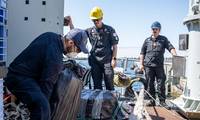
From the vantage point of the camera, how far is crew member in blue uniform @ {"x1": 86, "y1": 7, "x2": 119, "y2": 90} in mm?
6494

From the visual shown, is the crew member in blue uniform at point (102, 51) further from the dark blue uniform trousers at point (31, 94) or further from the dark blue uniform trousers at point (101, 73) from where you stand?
the dark blue uniform trousers at point (31, 94)

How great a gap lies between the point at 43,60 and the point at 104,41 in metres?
2.99

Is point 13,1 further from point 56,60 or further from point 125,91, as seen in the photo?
point 56,60

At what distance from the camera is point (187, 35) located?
6922mm

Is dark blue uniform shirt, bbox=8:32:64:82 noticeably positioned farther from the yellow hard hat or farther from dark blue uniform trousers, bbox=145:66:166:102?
dark blue uniform trousers, bbox=145:66:166:102

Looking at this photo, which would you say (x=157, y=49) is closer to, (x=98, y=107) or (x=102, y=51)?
(x=102, y=51)

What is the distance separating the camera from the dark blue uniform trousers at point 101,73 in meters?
6.46

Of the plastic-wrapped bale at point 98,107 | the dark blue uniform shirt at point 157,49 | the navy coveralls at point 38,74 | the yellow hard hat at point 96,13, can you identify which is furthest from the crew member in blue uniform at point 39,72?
the dark blue uniform shirt at point 157,49

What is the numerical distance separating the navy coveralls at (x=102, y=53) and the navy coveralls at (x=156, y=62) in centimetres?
A: 114

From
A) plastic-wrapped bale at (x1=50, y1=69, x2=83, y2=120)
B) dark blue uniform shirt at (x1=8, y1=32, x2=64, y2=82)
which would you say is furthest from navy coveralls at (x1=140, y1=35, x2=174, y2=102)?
dark blue uniform shirt at (x1=8, y1=32, x2=64, y2=82)

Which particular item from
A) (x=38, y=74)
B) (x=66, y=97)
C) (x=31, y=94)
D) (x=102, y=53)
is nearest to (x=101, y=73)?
(x=102, y=53)

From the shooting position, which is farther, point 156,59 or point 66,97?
point 156,59

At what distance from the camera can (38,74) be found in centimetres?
379

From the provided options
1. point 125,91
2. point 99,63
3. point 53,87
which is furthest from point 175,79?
point 53,87
